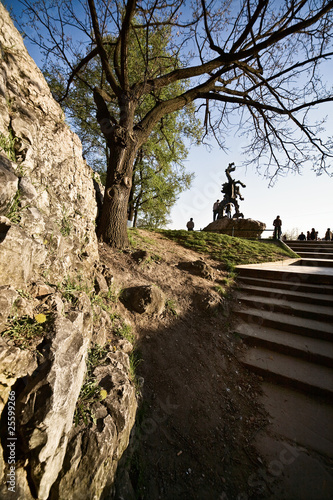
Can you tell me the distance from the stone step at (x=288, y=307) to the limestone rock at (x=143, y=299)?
2135 millimetres

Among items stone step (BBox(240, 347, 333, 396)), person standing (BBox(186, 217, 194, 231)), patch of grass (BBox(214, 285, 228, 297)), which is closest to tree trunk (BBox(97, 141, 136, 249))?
patch of grass (BBox(214, 285, 228, 297))

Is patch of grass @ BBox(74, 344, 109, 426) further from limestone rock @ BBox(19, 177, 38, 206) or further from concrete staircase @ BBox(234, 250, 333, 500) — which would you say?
concrete staircase @ BBox(234, 250, 333, 500)

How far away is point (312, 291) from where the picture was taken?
4.38m

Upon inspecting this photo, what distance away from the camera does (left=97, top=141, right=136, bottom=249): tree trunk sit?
4.53m

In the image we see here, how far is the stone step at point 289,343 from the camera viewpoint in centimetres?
293

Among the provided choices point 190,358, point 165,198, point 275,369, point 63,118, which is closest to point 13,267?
point 190,358

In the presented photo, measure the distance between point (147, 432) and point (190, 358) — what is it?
1.09 meters

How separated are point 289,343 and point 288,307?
3.14ft

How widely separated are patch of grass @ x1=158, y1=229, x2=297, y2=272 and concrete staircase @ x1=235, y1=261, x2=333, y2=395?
1343mm

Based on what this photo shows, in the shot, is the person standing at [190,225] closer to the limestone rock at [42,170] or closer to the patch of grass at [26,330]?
the limestone rock at [42,170]

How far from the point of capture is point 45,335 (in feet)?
4.75

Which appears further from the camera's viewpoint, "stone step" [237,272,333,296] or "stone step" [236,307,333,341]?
"stone step" [237,272,333,296]

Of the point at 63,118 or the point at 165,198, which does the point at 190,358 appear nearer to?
the point at 63,118

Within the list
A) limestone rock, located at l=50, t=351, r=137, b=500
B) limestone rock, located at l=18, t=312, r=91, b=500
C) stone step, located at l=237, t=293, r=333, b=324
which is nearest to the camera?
limestone rock, located at l=18, t=312, r=91, b=500
